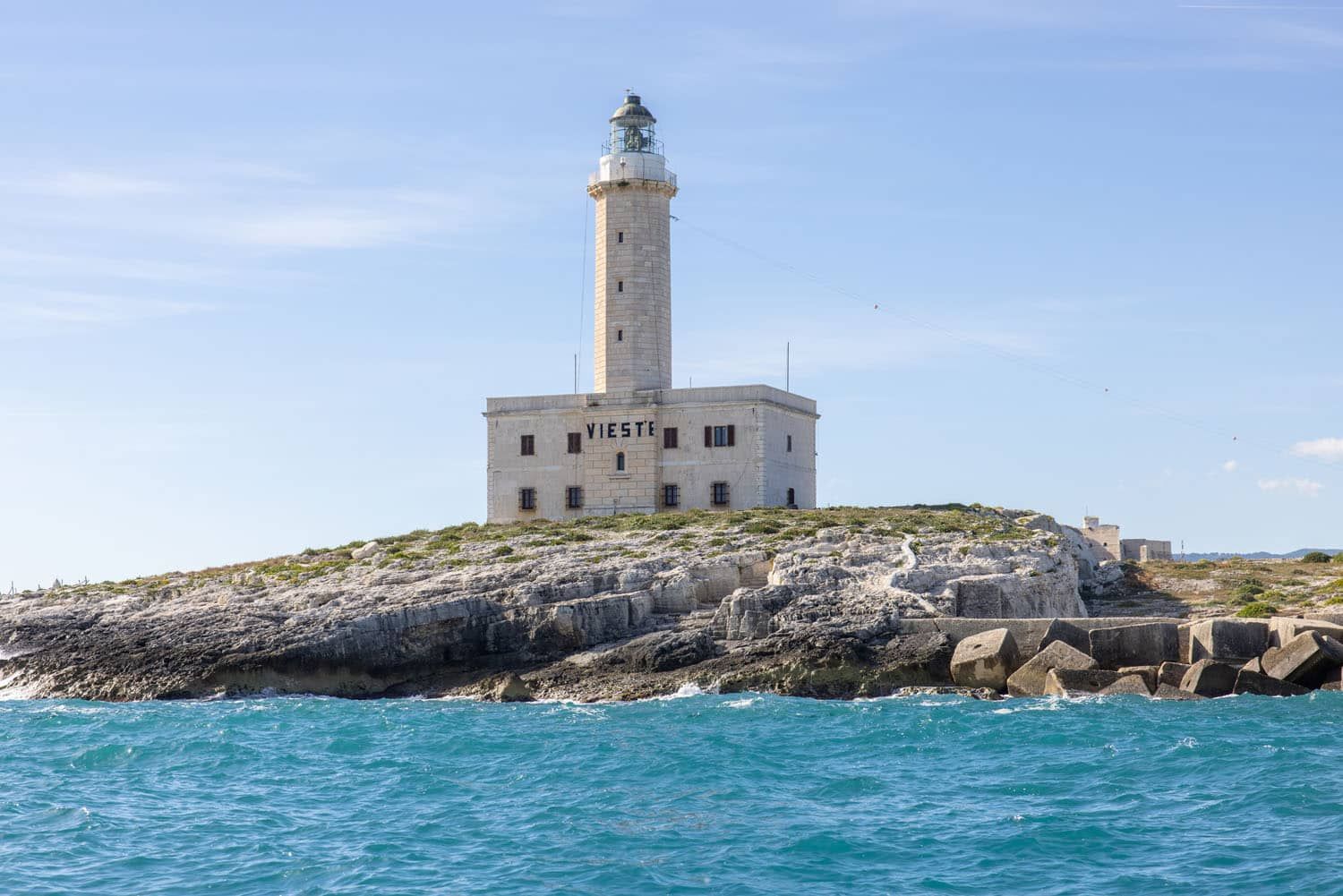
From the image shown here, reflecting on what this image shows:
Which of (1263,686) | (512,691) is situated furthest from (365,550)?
(1263,686)

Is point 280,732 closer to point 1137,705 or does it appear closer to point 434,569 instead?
point 434,569

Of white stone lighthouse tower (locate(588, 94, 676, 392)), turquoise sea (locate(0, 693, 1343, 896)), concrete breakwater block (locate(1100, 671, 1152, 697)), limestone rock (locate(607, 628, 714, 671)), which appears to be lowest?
turquoise sea (locate(0, 693, 1343, 896))

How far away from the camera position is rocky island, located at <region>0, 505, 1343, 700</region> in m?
29.8

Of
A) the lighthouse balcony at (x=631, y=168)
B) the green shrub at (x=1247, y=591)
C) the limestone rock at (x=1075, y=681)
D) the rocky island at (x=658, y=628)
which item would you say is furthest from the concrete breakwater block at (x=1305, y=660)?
the lighthouse balcony at (x=631, y=168)

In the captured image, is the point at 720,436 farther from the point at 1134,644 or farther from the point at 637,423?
the point at 1134,644

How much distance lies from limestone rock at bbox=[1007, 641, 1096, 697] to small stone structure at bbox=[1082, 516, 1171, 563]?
26859 mm

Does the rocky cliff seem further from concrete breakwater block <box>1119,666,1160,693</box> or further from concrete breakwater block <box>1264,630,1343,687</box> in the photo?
concrete breakwater block <box>1264,630,1343,687</box>

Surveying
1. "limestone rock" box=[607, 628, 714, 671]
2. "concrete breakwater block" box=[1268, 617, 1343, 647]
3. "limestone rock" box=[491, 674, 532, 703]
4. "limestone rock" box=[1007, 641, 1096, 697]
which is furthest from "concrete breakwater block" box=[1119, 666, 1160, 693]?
"limestone rock" box=[491, 674, 532, 703]

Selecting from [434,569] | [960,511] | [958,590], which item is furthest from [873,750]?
[960,511]

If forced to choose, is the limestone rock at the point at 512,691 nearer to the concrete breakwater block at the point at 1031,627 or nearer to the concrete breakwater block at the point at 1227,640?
the concrete breakwater block at the point at 1031,627

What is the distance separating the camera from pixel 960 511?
46.7m

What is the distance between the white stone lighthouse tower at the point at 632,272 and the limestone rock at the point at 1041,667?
72.4ft

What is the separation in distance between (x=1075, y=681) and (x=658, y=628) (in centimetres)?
944

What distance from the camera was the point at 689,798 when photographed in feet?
67.0
